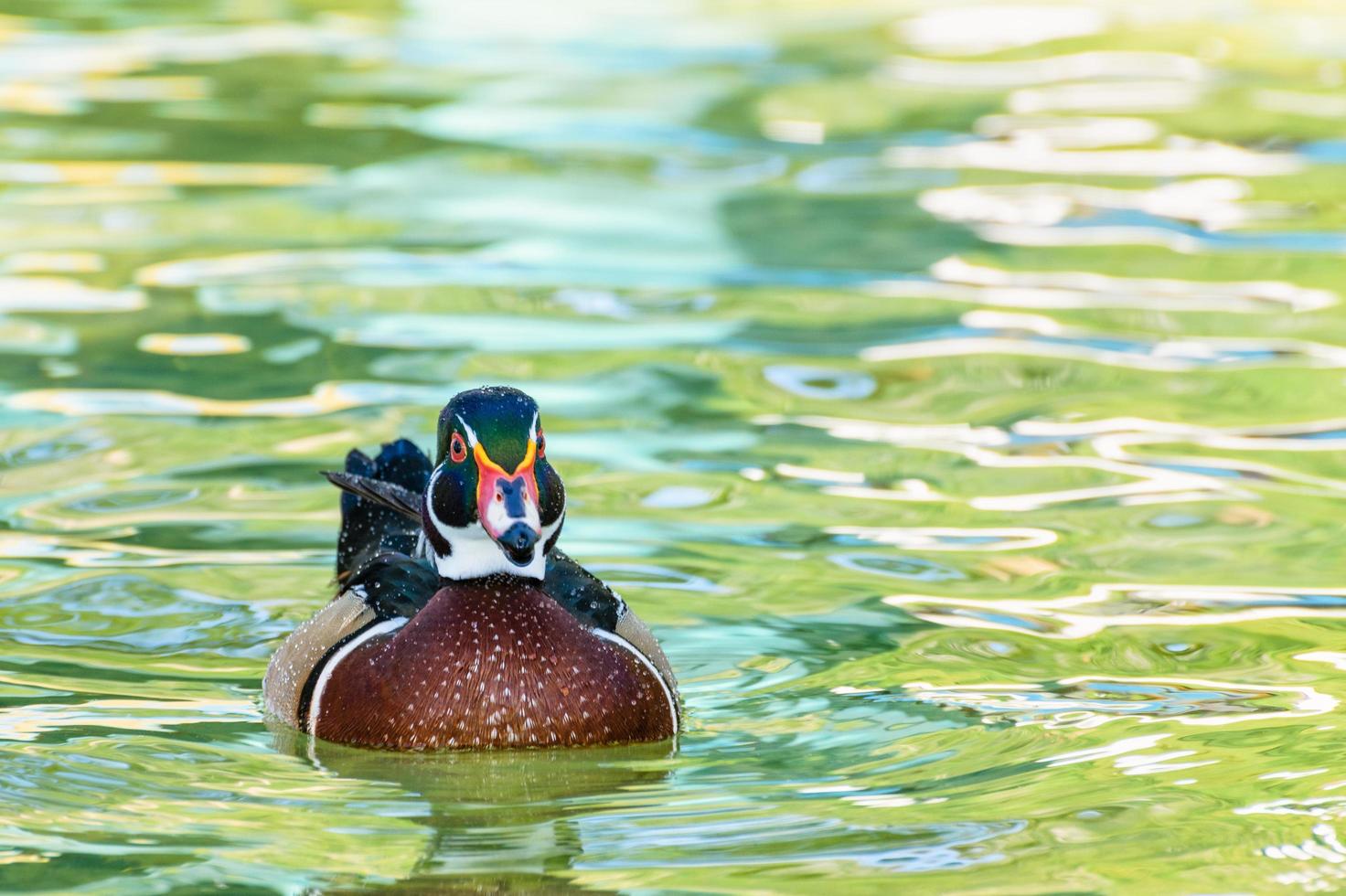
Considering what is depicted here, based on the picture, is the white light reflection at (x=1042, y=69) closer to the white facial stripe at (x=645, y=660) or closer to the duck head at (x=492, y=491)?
the white facial stripe at (x=645, y=660)

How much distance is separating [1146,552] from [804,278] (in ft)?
18.2

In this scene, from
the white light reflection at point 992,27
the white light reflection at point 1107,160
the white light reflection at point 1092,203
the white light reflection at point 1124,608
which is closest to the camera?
the white light reflection at point 1124,608

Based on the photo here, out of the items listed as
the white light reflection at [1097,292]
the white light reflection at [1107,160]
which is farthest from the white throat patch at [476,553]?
the white light reflection at [1107,160]

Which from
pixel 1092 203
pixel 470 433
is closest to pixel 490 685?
pixel 470 433

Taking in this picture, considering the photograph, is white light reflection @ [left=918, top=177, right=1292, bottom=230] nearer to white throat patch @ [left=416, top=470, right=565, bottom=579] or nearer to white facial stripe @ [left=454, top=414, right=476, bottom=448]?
white throat patch @ [left=416, top=470, right=565, bottom=579]

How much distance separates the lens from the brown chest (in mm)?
7359

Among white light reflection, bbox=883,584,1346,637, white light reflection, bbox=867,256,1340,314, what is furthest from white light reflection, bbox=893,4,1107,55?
white light reflection, bbox=883,584,1346,637

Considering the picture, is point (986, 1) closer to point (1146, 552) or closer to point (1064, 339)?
point (1064, 339)

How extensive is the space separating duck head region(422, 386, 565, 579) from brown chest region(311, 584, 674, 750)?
0.12 m

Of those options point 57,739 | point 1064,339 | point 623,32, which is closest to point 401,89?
point 623,32

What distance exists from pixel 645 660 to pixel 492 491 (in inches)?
32.2

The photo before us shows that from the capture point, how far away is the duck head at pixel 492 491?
284 inches

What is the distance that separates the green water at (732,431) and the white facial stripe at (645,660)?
122 mm

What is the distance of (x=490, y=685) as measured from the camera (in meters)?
7.36
